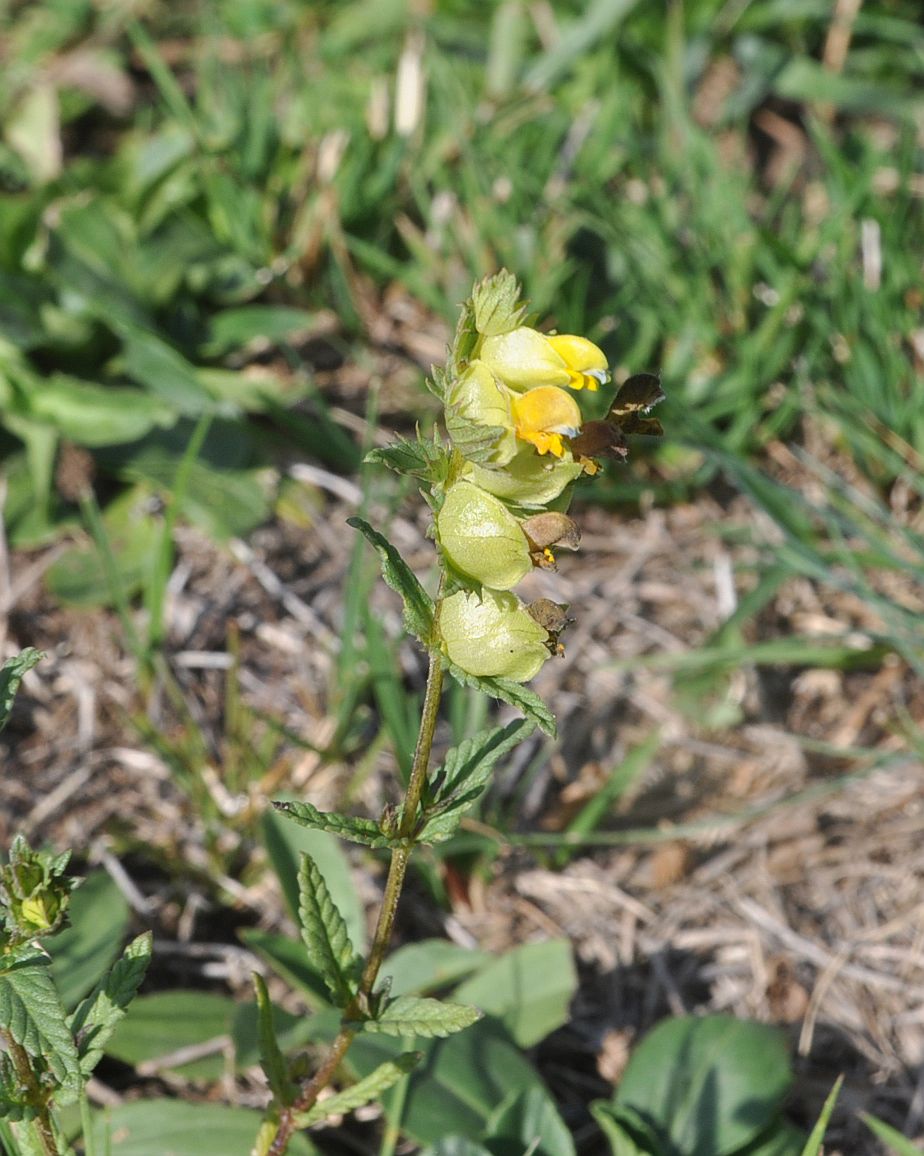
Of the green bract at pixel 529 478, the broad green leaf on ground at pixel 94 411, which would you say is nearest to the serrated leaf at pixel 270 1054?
the green bract at pixel 529 478

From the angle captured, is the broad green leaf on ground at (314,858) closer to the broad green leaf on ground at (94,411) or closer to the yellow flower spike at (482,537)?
the broad green leaf on ground at (94,411)

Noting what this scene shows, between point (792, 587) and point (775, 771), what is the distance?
494mm

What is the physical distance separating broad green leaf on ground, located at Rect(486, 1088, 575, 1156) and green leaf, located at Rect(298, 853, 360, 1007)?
583 mm

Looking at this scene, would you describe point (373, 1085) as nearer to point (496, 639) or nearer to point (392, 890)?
point (392, 890)

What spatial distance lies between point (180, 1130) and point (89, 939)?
391 mm

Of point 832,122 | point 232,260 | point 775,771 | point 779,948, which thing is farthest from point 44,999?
point 832,122

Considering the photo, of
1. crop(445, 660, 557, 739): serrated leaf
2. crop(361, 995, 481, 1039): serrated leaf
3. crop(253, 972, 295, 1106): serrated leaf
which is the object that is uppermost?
crop(445, 660, 557, 739): serrated leaf

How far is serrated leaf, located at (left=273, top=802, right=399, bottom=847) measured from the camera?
156cm

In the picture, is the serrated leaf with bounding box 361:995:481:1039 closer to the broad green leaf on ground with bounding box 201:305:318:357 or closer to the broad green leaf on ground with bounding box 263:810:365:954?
the broad green leaf on ground with bounding box 263:810:365:954

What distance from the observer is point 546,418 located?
147 centimetres

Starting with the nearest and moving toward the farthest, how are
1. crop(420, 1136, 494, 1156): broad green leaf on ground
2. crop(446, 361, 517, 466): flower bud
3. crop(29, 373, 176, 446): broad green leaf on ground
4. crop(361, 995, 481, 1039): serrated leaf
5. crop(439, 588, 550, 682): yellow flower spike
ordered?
crop(446, 361, 517, 466): flower bud, crop(439, 588, 550, 682): yellow flower spike, crop(361, 995, 481, 1039): serrated leaf, crop(420, 1136, 494, 1156): broad green leaf on ground, crop(29, 373, 176, 446): broad green leaf on ground

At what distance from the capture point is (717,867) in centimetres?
294

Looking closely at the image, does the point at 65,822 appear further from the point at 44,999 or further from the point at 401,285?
the point at 401,285

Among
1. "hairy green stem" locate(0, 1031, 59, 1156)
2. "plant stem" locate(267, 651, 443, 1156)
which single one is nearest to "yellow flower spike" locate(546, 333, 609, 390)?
"plant stem" locate(267, 651, 443, 1156)
